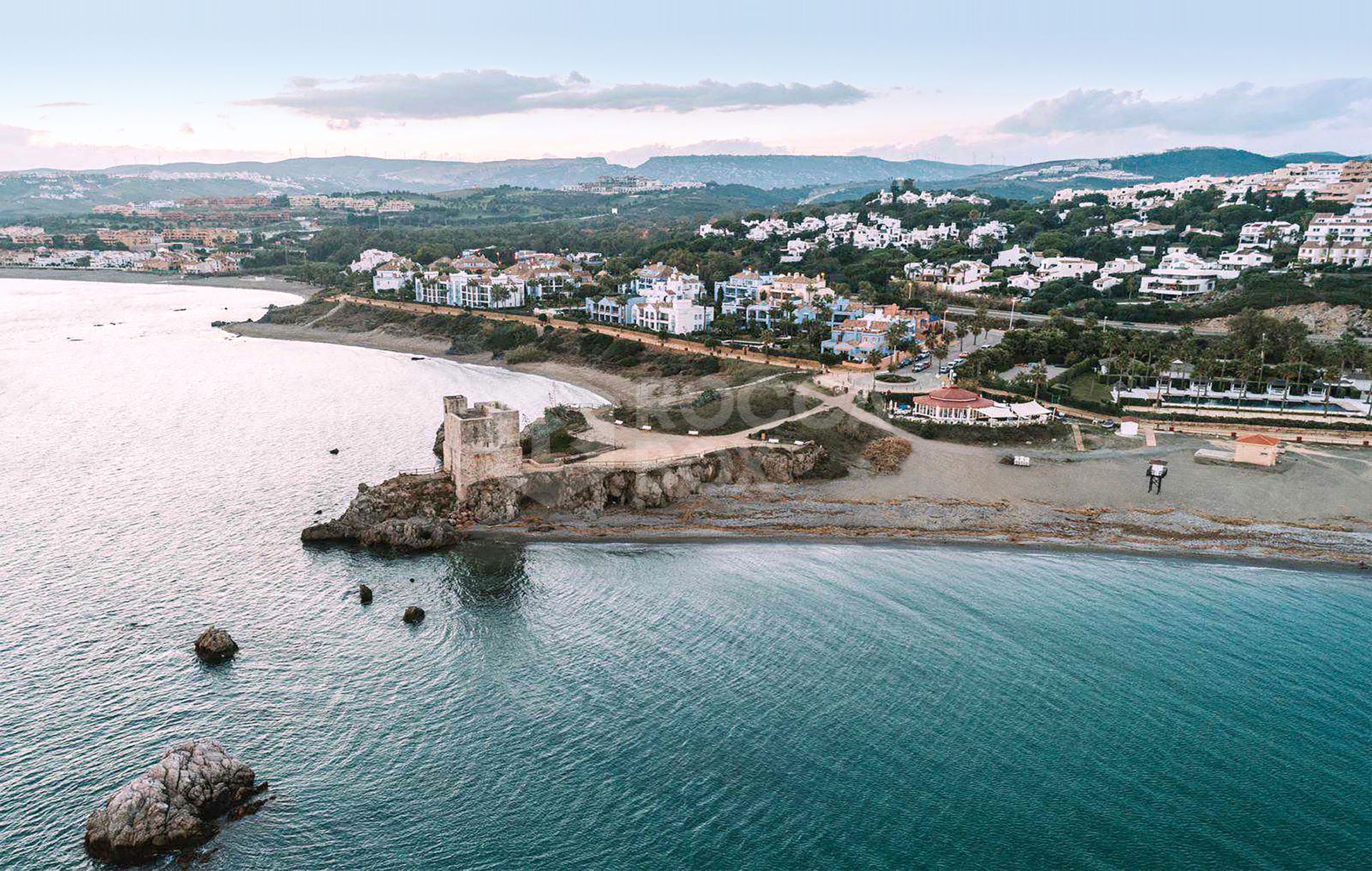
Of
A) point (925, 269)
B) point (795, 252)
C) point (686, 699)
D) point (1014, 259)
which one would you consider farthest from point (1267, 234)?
Result: point (686, 699)

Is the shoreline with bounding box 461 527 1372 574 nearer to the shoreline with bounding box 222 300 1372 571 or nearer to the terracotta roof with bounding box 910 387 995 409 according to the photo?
the shoreline with bounding box 222 300 1372 571

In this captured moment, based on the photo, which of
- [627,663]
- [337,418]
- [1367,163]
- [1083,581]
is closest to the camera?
[627,663]

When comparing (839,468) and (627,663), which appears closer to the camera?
(627,663)

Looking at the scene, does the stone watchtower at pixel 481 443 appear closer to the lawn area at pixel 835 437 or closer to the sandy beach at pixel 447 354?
the lawn area at pixel 835 437

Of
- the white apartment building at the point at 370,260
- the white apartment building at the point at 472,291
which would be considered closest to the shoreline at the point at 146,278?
the white apartment building at the point at 370,260

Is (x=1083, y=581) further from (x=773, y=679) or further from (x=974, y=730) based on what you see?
(x=773, y=679)

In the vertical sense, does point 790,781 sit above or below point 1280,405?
below

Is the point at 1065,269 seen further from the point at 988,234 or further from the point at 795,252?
the point at 795,252

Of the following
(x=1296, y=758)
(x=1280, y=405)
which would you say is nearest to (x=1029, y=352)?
(x=1280, y=405)
